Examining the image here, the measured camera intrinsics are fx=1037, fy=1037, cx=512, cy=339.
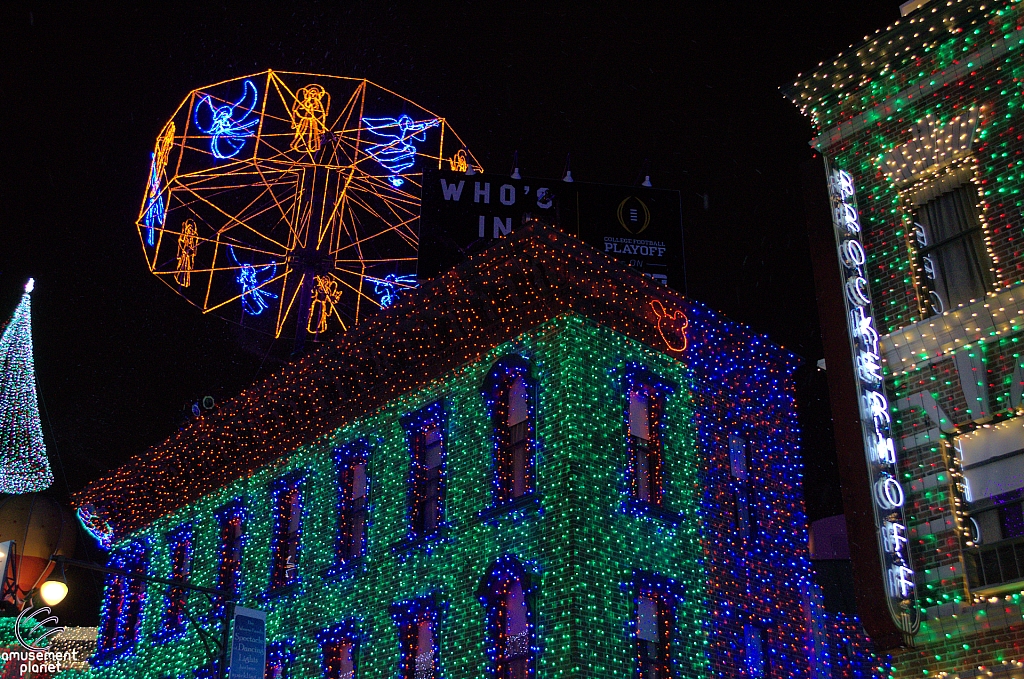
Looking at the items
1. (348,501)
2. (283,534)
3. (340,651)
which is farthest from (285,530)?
(340,651)

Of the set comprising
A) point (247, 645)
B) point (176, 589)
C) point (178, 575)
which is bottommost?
point (247, 645)

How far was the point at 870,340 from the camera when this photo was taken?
1691 centimetres

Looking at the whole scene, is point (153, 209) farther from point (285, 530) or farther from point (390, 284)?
point (285, 530)

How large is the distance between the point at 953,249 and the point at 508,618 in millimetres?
10111

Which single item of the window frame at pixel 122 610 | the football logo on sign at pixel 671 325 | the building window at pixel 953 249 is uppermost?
the football logo on sign at pixel 671 325

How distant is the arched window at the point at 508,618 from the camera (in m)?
18.7

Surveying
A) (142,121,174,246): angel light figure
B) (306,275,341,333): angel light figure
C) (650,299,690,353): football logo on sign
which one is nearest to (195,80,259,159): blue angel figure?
(142,121,174,246): angel light figure

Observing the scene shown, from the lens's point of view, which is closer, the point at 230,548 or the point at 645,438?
the point at 645,438

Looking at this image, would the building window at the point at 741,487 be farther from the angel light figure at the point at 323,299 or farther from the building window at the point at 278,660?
the angel light figure at the point at 323,299

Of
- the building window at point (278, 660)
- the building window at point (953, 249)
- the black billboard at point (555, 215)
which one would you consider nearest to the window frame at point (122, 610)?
the building window at point (278, 660)

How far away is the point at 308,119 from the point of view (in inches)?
1066

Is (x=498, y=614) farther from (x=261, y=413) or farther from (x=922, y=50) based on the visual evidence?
(x=922, y=50)

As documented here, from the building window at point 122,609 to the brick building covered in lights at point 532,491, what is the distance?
3.99 m

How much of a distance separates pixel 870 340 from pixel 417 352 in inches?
408
